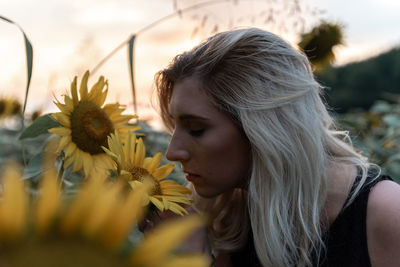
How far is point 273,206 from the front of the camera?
1.15 meters

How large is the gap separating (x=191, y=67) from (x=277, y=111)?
224mm

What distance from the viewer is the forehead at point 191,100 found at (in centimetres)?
108

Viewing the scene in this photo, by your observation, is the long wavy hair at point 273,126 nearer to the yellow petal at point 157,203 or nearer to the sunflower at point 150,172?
the sunflower at point 150,172

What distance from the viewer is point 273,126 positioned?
113cm

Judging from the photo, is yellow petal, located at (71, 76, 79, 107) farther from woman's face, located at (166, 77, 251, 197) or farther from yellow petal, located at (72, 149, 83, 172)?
woman's face, located at (166, 77, 251, 197)

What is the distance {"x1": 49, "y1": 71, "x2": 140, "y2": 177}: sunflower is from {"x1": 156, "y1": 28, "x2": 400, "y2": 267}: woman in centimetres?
17

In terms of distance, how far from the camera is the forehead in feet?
3.55

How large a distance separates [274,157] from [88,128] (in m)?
0.43

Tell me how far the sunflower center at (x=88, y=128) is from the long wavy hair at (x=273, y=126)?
0.26 meters

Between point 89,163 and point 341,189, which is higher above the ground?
point 89,163

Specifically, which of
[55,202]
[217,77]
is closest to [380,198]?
[217,77]

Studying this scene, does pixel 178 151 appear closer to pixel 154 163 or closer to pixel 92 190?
pixel 154 163

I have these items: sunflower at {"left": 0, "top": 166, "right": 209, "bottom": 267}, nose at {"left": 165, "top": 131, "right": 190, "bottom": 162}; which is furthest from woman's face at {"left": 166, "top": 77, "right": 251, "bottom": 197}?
sunflower at {"left": 0, "top": 166, "right": 209, "bottom": 267}

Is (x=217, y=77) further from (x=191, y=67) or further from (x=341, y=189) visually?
(x=341, y=189)
